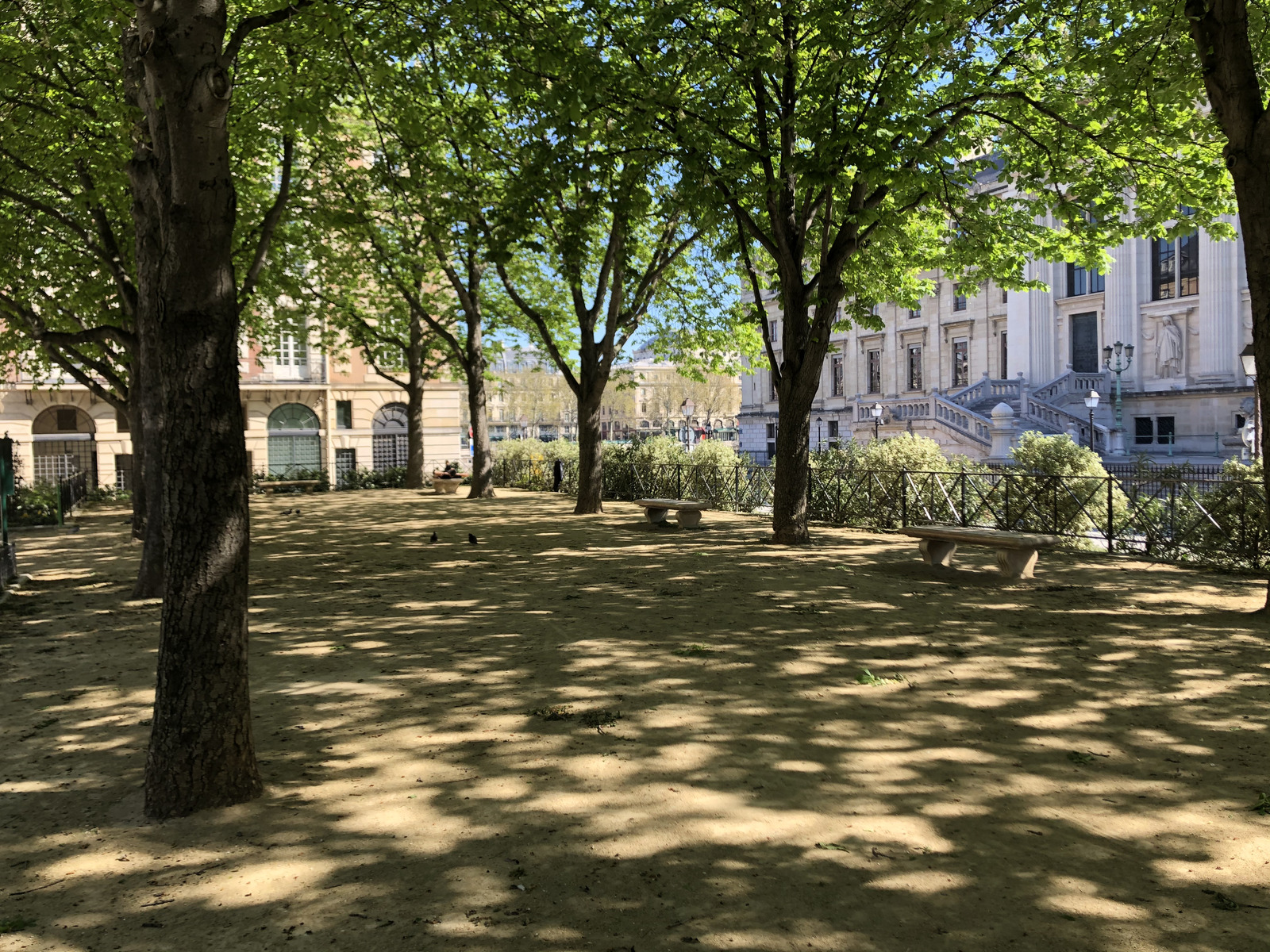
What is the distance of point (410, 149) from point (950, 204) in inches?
307

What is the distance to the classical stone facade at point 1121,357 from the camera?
128 ft

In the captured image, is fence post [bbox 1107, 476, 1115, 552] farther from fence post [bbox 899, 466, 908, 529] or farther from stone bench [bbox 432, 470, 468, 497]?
stone bench [bbox 432, 470, 468, 497]

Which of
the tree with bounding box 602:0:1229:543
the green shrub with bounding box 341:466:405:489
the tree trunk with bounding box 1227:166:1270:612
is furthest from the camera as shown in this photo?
the green shrub with bounding box 341:466:405:489

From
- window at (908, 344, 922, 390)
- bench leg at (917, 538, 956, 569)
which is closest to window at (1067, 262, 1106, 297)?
window at (908, 344, 922, 390)

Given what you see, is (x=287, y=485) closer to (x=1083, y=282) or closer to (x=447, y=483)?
(x=447, y=483)

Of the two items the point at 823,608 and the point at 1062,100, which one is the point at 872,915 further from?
the point at 1062,100

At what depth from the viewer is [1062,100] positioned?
1171cm

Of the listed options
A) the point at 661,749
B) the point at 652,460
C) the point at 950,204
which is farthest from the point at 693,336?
the point at 661,749

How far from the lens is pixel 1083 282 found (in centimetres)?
4694

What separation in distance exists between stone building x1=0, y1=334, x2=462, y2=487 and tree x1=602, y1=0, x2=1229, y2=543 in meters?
27.2

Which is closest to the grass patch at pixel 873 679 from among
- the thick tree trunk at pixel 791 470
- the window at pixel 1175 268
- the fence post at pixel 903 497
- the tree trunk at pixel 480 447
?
the thick tree trunk at pixel 791 470

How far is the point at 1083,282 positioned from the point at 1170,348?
277 inches

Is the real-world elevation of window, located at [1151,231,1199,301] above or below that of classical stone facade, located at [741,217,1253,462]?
above

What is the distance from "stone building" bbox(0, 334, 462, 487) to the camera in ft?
117
